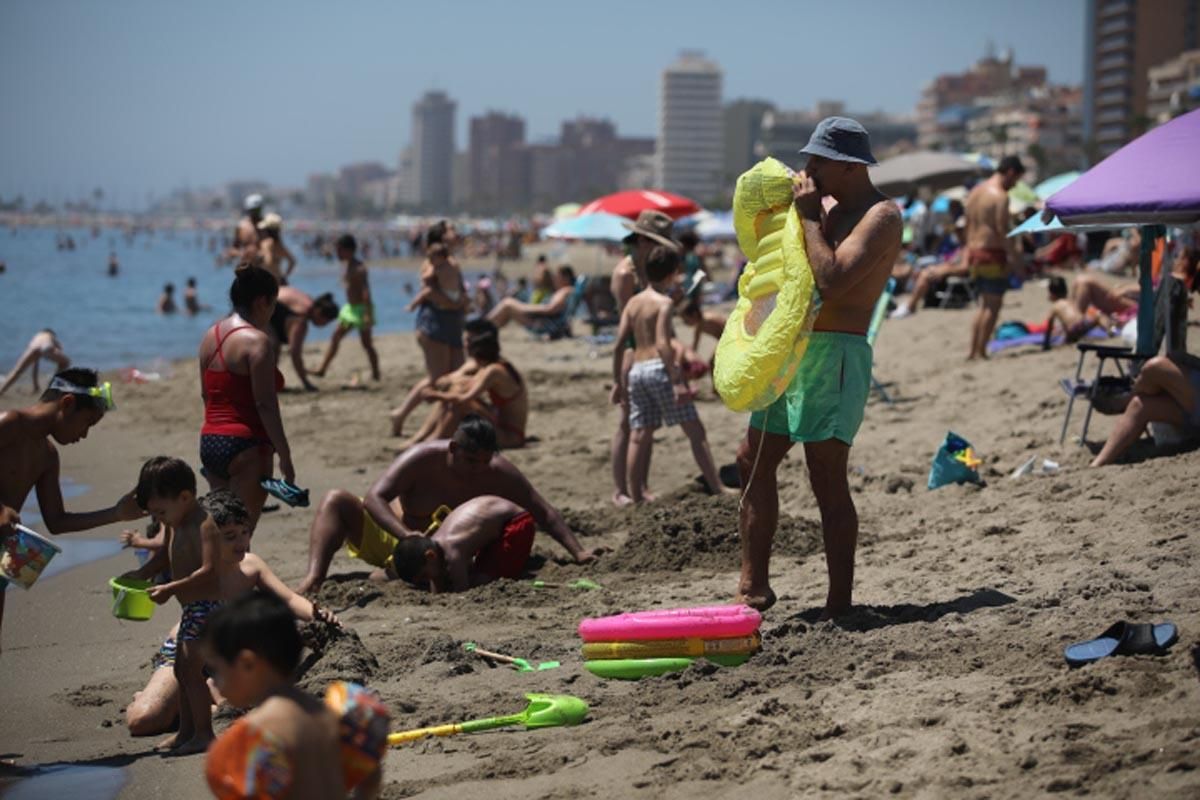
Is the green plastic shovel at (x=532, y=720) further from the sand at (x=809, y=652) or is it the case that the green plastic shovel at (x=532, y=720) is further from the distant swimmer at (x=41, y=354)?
the distant swimmer at (x=41, y=354)

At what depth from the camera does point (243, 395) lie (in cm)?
615

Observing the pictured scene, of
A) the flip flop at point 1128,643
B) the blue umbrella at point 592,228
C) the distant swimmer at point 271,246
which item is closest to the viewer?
the flip flop at point 1128,643

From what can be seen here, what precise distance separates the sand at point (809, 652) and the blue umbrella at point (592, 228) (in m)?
7.56

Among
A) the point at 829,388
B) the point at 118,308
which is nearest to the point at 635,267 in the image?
the point at 829,388

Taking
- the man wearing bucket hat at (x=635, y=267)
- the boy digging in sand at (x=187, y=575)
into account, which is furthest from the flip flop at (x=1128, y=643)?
the man wearing bucket hat at (x=635, y=267)

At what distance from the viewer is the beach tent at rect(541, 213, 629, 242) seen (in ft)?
57.1

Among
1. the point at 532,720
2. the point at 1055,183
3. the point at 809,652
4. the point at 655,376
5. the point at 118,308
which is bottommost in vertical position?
the point at 118,308

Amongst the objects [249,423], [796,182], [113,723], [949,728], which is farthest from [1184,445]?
[113,723]

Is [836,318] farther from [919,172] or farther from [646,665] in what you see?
[919,172]

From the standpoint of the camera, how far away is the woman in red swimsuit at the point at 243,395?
20.0 ft

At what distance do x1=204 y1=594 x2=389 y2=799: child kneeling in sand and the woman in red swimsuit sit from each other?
3.01m

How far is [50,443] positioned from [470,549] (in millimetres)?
2238

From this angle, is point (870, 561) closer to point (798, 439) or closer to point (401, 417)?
point (798, 439)

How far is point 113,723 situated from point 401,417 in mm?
6791
